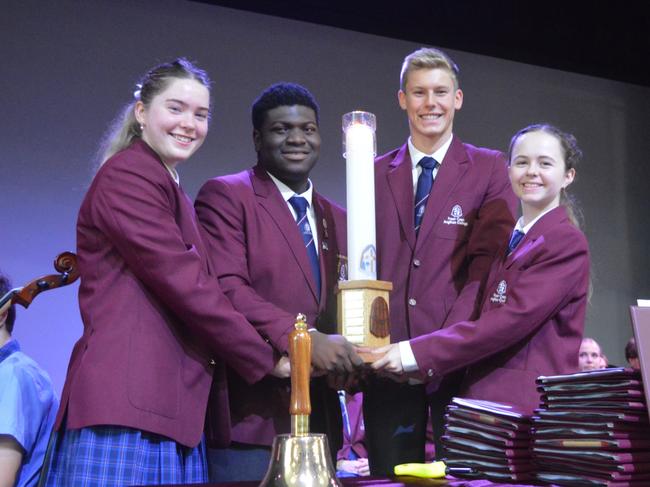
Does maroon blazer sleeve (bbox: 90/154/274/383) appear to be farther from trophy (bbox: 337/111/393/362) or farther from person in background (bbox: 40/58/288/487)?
trophy (bbox: 337/111/393/362)

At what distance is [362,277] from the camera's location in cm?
203

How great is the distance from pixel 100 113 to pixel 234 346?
8.24 feet

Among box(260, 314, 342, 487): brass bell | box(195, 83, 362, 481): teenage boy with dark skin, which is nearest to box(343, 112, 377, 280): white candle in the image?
box(195, 83, 362, 481): teenage boy with dark skin

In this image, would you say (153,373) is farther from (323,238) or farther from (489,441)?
(489,441)

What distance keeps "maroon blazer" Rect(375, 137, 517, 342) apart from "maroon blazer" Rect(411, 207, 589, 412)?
0.16m

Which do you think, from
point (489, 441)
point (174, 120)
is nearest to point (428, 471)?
point (489, 441)

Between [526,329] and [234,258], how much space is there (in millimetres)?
751

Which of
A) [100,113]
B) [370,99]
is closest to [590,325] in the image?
[370,99]

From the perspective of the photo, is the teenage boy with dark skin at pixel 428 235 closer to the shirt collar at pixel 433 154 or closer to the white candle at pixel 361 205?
the shirt collar at pixel 433 154

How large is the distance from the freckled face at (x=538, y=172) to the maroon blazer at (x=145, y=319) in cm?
76

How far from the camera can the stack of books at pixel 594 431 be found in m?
1.31

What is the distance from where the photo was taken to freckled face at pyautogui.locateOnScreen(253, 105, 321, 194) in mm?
2402

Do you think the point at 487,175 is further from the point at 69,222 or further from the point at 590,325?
the point at 590,325

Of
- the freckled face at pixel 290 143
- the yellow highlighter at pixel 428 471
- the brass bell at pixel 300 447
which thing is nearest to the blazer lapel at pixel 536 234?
the freckled face at pixel 290 143
